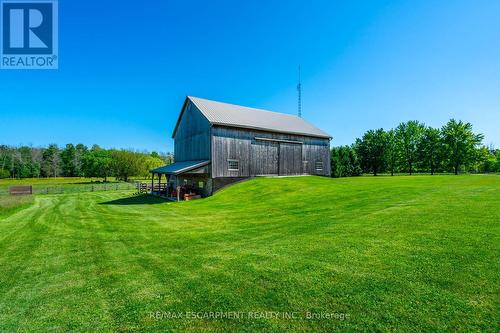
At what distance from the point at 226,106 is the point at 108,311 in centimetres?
2824

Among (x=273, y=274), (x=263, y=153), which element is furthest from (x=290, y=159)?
(x=273, y=274)

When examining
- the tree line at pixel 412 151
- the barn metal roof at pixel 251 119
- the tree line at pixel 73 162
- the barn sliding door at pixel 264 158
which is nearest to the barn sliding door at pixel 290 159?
the barn sliding door at pixel 264 158

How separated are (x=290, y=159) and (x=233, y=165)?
8494 mm

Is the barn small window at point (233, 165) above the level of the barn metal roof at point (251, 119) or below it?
below

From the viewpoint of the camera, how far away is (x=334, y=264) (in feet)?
19.1

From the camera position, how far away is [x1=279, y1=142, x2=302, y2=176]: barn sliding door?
2942 cm

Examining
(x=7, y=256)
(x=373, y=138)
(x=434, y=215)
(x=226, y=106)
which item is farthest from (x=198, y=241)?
(x=373, y=138)

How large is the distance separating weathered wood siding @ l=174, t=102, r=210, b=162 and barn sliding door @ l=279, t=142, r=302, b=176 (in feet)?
31.7

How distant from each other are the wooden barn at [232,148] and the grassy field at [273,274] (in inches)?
549

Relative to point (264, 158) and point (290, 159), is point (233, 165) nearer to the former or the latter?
point (264, 158)

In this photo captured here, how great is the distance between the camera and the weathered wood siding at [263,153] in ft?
81.2

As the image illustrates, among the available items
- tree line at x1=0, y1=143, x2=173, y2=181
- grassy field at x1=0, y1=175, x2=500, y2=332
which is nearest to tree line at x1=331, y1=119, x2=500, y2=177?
grassy field at x1=0, y1=175, x2=500, y2=332

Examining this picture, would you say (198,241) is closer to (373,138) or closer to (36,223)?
(36,223)

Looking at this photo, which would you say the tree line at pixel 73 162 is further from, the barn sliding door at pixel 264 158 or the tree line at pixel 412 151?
the tree line at pixel 412 151
